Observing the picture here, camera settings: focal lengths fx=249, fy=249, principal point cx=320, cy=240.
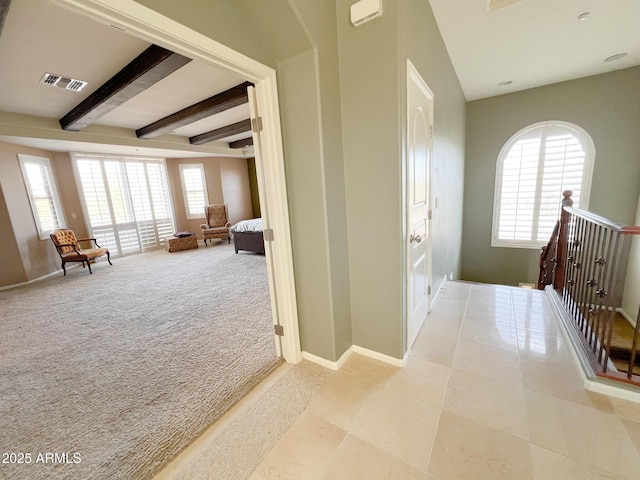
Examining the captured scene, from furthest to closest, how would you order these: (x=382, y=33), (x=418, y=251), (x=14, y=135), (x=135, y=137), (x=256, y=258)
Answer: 1. (x=256, y=258)
2. (x=135, y=137)
3. (x=14, y=135)
4. (x=418, y=251)
5. (x=382, y=33)

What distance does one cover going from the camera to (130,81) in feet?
8.41

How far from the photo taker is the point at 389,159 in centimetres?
165

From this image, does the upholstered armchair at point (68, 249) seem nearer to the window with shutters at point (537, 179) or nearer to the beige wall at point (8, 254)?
the beige wall at point (8, 254)

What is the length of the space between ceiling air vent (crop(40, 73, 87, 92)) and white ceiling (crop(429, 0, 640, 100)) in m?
3.81

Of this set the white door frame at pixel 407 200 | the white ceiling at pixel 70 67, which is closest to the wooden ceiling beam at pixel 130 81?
the white ceiling at pixel 70 67

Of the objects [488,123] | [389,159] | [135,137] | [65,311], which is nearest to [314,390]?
[389,159]

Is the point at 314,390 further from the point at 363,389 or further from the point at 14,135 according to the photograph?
the point at 14,135

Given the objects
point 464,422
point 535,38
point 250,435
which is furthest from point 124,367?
point 535,38

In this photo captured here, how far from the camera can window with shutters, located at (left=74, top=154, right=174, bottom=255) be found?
5582 millimetres

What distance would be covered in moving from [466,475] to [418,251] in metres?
1.44

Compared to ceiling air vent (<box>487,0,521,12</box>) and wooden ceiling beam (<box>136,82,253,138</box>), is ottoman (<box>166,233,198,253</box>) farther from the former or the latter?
ceiling air vent (<box>487,0,521,12</box>)

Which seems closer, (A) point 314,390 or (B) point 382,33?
(B) point 382,33

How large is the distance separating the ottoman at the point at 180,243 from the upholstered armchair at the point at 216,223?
317 mm

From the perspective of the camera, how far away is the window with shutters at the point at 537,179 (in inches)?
161
